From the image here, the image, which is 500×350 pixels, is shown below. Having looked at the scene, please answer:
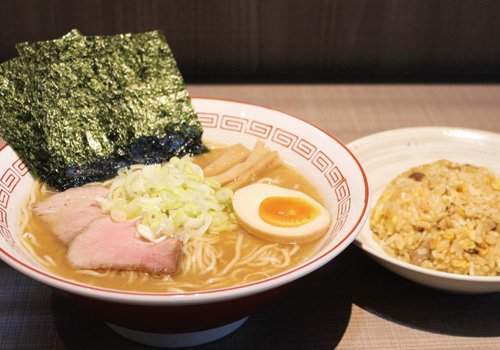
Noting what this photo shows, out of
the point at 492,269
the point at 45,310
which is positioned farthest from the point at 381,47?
the point at 45,310

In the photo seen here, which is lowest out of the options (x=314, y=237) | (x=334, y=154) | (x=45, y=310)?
(x=45, y=310)

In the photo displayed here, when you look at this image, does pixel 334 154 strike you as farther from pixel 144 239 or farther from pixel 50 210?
pixel 50 210

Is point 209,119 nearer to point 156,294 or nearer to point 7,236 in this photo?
point 7,236

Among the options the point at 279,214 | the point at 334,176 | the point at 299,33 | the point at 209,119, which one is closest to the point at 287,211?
the point at 279,214

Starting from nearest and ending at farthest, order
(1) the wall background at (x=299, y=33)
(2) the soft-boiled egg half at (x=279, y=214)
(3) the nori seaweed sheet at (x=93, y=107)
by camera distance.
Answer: (2) the soft-boiled egg half at (x=279, y=214), (3) the nori seaweed sheet at (x=93, y=107), (1) the wall background at (x=299, y=33)

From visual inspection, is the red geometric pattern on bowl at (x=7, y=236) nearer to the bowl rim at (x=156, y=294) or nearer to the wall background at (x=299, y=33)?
the bowl rim at (x=156, y=294)

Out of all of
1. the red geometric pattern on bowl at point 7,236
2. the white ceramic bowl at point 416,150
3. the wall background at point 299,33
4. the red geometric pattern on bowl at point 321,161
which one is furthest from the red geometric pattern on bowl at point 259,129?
the wall background at point 299,33
